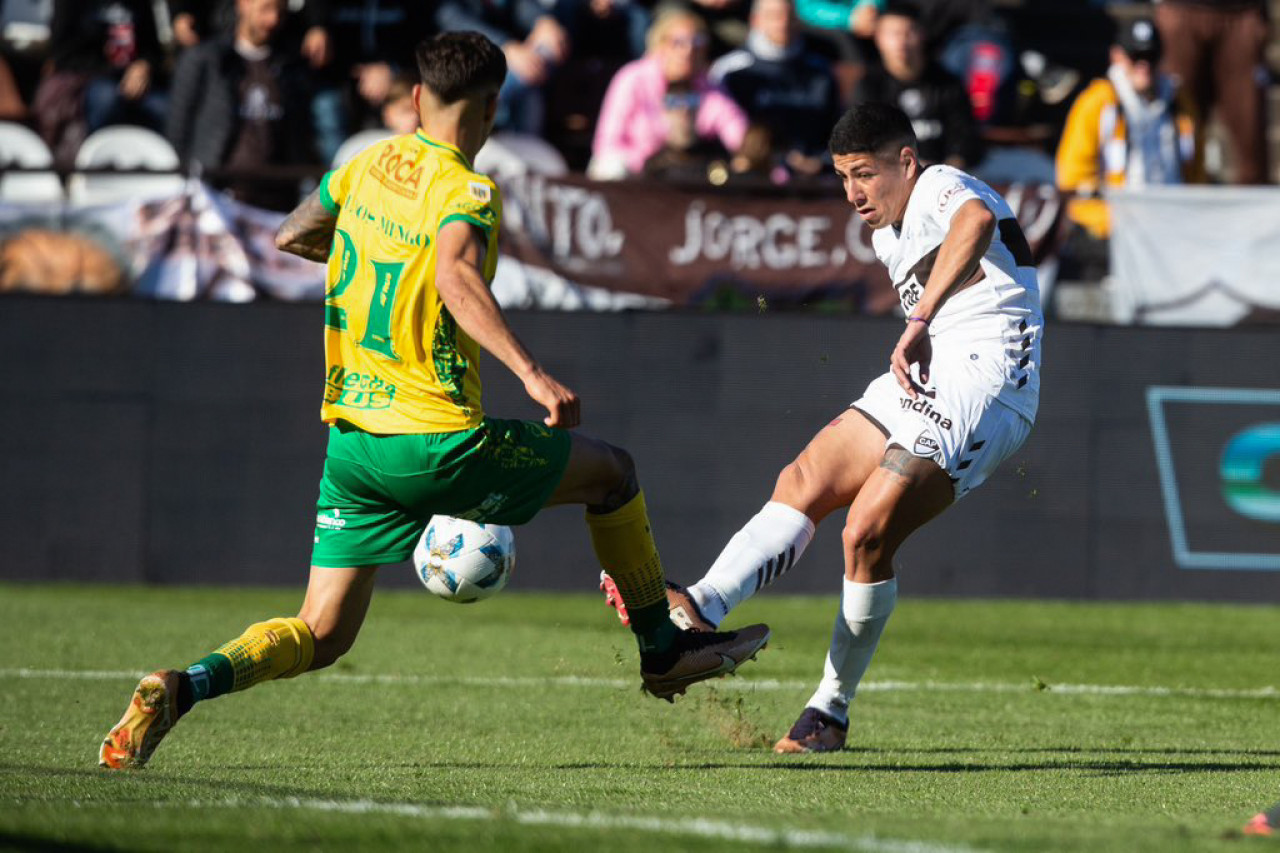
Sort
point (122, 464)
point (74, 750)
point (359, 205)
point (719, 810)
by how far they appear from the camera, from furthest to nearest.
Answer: point (122, 464)
point (74, 750)
point (359, 205)
point (719, 810)

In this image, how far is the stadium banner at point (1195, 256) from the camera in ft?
43.1

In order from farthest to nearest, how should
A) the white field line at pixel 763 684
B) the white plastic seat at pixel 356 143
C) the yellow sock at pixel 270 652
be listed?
1. the white plastic seat at pixel 356 143
2. the white field line at pixel 763 684
3. the yellow sock at pixel 270 652

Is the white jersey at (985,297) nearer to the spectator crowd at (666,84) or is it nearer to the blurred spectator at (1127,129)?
A: the spectator crowd at (666,84)

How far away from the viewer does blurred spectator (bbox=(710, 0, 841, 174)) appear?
48.9 feet

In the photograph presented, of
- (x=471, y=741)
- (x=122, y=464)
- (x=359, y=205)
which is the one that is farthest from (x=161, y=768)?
(x=122, y=464)

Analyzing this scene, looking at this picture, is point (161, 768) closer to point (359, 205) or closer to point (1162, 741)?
point (359, 205)

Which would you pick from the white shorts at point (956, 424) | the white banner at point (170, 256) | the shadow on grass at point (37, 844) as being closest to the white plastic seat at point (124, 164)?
the white banner at point (170, 256)

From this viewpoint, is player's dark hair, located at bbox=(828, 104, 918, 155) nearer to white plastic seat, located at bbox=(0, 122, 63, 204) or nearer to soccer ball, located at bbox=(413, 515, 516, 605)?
soccer ball, located at bbox=(413, 515, 516, 605)

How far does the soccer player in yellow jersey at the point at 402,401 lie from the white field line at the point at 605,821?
1.06 metres

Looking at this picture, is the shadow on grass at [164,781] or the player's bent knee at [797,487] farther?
the player's bent knee at [797,487]

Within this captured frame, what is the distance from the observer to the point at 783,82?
49.3 ft

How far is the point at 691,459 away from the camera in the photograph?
43.3ft

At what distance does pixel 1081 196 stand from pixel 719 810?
8733 millimetres

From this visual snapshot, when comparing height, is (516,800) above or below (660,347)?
above
